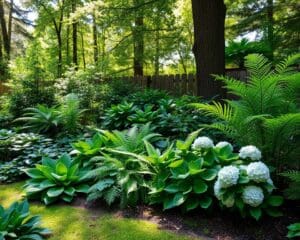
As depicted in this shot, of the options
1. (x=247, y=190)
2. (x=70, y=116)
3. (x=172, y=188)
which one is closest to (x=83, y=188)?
(x=172, y=188)

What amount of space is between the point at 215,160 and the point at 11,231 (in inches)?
76.7

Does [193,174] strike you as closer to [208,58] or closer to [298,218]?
[298,218]

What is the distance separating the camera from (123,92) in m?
8.21

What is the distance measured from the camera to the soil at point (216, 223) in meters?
2.89

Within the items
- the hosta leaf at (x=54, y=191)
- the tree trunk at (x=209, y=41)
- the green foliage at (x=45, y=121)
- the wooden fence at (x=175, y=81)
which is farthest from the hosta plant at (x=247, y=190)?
the wooden fence at (x=175, y=81)

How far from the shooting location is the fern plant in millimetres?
3360

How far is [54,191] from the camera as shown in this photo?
12.1 feet

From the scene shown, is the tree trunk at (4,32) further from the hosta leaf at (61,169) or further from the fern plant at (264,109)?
the fern plant at (264,109)

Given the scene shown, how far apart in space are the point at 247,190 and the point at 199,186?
453 mm

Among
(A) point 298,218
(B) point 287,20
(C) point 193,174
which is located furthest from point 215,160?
(B) point 287,20

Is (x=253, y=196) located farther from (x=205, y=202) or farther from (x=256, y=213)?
(x=205, y=202)

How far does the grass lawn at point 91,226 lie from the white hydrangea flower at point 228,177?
0.55 m

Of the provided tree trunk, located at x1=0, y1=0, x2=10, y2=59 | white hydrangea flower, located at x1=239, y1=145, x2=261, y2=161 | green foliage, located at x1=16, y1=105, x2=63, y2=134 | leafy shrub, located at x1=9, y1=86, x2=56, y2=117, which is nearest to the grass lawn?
white hydrangea flower, located at x1=239, y1=145, x2=261, y2=161

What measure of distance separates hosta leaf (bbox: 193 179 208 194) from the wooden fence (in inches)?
221
